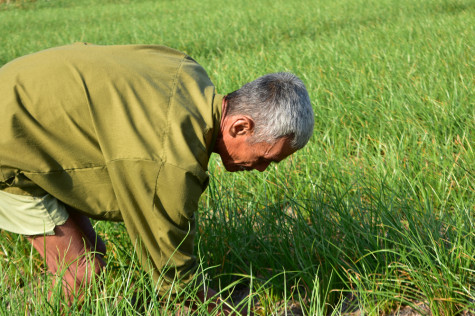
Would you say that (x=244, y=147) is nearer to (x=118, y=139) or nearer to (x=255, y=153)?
(x=255, y=153)

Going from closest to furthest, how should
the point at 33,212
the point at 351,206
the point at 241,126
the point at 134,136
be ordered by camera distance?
the point at 134,136 < the point at 241,126 < the point at 33,212 < the point at 351,206

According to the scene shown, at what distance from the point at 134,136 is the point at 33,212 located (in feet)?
1.56

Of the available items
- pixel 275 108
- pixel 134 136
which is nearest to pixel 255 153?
pixel 275 108

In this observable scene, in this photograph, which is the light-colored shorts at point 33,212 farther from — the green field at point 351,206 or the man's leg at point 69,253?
the green field at point 351,206

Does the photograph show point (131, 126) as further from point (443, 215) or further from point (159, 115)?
point (443, 215)

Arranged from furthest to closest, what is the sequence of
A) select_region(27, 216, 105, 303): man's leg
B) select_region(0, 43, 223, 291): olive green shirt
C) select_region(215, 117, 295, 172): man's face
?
select_region(27, 216, 105, 303): man's leg < select_region(215, 117, 295, 172): man's face < select_region(0, 43, 223, 291): olive green shirt

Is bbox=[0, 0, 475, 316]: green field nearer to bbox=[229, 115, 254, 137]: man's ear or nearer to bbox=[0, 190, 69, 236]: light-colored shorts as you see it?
bbox=[0, 190, 69, 236]: light-colored shorts

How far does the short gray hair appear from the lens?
5.08ft

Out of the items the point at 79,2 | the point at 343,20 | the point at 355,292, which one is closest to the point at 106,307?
the point at 355,292

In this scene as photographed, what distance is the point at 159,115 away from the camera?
1.51m

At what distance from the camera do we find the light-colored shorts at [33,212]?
5.49 feet

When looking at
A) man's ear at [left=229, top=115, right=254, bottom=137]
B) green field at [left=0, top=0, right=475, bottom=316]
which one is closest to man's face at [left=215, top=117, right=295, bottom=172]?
man's ear at [left=229, top=115, right=254, bottom=137]

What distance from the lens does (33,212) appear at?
5.57ft

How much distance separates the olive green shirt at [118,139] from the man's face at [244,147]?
4cm
